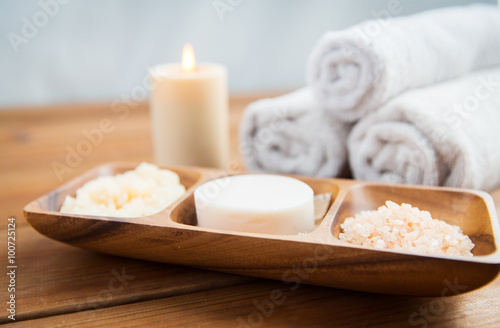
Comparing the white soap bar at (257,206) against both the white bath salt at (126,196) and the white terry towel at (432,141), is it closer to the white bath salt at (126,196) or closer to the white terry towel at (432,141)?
the white bath salt at (126,196)

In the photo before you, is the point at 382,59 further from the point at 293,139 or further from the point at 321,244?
the point at 321,244

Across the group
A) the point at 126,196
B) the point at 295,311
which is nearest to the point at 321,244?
the point at 295,311

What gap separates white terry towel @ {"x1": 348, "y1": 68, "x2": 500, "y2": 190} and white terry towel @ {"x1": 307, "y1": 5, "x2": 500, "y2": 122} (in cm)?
2

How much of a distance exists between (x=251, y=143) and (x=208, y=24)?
61cm

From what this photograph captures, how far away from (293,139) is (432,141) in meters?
0.22

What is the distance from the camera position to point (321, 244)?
426 mm

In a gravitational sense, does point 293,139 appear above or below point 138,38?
below

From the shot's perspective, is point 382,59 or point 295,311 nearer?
point 295,311

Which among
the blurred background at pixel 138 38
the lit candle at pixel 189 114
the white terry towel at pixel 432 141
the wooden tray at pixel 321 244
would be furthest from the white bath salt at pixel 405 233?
the blurred background at pixel 138 38

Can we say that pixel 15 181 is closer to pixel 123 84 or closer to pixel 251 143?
pixel 251 143

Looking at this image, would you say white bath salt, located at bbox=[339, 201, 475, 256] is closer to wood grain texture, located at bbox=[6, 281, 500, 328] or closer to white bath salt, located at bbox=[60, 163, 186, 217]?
wood grain texture, located at bbox=[6, 281, 500, 328]

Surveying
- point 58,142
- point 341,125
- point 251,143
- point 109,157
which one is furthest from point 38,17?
point 341,125

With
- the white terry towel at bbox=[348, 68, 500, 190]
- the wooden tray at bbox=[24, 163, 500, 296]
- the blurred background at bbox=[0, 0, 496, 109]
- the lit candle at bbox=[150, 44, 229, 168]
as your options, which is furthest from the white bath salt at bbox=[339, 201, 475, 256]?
the blurred background at bbox=[0, 0, 496, 109]

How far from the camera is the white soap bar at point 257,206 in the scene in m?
0.50
